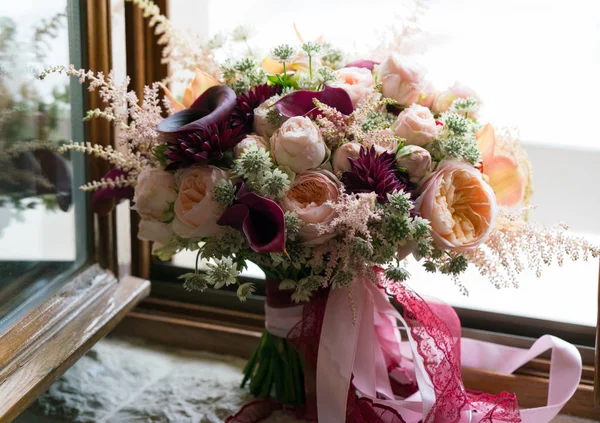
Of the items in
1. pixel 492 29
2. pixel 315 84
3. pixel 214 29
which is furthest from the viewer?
pixel 214 29

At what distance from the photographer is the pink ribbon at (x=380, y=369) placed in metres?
0.94

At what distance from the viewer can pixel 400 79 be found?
0.93m

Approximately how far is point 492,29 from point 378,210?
530 mm

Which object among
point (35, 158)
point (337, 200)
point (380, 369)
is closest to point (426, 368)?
point (380, 369)

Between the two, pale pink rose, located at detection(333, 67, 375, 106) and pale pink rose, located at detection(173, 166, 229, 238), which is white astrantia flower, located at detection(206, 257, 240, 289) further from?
pale pink rose, located at detection(333, 67, 375, 106)

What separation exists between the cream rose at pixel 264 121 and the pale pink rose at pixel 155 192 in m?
0.13

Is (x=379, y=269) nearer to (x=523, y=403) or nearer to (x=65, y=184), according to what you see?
(x=523, y=403)

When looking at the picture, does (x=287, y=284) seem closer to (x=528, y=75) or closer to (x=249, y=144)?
(x=249, y=144)

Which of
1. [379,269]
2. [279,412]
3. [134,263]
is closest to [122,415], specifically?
[279,412]

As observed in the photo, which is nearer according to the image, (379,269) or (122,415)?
(379,269)

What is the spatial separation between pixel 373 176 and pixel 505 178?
258 mm

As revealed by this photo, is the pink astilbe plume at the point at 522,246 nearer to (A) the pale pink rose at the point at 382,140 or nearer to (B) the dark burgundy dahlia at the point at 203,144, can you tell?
(A) the pale pink rose at the point at 382,140

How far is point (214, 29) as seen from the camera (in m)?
1.34

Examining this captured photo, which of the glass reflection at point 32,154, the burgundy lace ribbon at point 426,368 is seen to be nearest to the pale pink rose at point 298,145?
the burgundy lace ribbon at point 426,368
